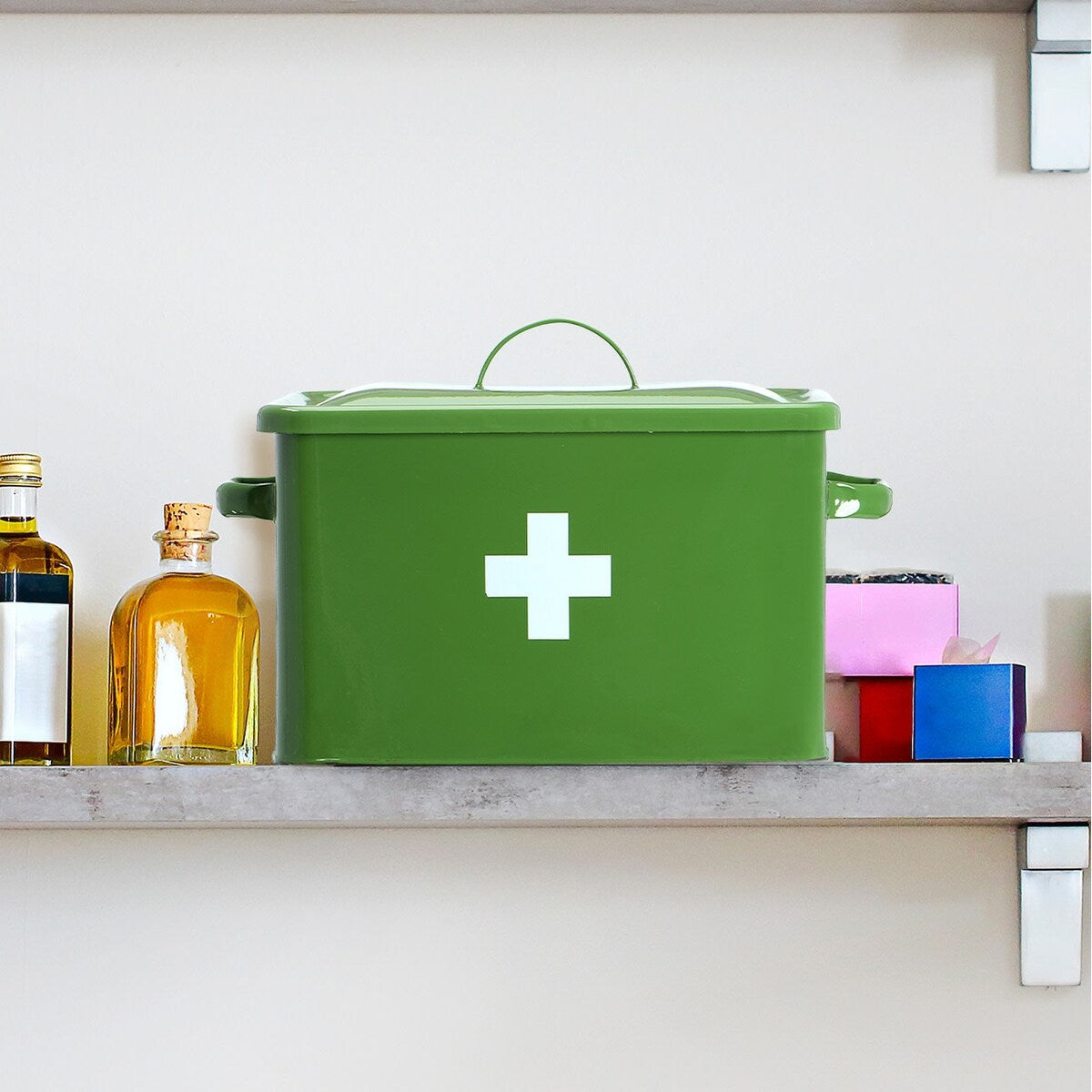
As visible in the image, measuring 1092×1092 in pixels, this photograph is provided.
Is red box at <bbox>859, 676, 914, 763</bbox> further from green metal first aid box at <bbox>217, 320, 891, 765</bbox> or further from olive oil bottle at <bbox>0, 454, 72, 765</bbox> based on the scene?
olive oil bottle at <bbox>0, 454, 72, 765</bbox>

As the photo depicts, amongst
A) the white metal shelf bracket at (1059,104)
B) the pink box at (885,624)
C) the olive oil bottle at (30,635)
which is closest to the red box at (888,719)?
the pink box at (885,624)

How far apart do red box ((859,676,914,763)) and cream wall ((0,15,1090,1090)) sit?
8cm

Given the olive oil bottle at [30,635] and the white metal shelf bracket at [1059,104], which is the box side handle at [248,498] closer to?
the olive oil bottle at [30,635]

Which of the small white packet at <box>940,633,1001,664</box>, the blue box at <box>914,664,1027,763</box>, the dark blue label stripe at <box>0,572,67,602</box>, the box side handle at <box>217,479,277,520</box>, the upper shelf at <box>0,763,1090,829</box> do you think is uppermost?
the box side handle at <box>217,479,277,520</box>

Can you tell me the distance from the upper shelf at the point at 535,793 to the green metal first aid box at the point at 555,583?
12mm

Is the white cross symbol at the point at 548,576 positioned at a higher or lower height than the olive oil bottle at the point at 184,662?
higher

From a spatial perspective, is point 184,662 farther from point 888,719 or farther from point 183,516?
point 888,719

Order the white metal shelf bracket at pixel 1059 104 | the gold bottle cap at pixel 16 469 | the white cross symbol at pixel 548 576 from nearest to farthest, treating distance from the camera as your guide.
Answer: the white cross symbol at pixel 548 576
the gold bottle cap at pixel 16 469
the white metal shelf bracket at pixel 1059 104

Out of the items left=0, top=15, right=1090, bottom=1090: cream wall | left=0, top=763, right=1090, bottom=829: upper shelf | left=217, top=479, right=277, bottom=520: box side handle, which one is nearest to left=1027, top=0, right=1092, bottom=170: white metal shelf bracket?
left=0, top=15, right=1090, bottom=1090: cream wall

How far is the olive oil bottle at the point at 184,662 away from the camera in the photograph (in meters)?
0.84

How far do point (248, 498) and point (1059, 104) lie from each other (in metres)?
0.61

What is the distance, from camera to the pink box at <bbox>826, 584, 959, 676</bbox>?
0.91 meters

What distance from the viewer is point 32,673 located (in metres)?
0.84

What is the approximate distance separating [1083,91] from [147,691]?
2.41 ft
